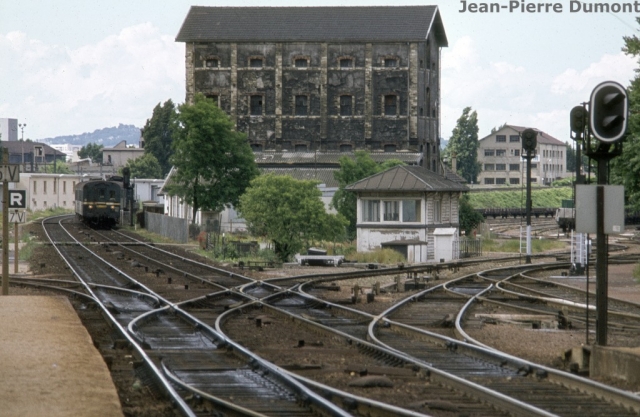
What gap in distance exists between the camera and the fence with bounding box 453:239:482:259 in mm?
47450

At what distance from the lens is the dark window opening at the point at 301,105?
80375 mm

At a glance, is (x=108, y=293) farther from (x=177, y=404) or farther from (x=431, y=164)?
(x=431, y=164)

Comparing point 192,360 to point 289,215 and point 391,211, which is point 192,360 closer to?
point 289,215

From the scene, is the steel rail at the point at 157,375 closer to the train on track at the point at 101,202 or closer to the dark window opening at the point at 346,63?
the train on track at the point at 101,202

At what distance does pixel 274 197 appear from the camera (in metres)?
43.1

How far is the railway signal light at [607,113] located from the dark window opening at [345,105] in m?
67.4

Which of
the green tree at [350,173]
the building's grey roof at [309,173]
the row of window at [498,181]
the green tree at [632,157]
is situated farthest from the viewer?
the row of window at [498,181]

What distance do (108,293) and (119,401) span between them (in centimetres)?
1469

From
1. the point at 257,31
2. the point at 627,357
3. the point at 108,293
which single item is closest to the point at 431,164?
the point at 257,31

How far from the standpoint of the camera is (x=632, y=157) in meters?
29.0

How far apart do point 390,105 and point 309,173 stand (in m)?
9.00

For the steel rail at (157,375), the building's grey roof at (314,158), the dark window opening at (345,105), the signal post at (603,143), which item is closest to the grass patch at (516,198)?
the dark window opening at (345,105)

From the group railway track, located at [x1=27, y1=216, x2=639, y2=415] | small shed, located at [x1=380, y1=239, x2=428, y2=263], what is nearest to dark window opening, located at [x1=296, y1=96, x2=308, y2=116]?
small shed, located at [x1=380, y1=239, x2=428, y2=263]

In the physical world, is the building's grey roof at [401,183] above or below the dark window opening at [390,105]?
below
